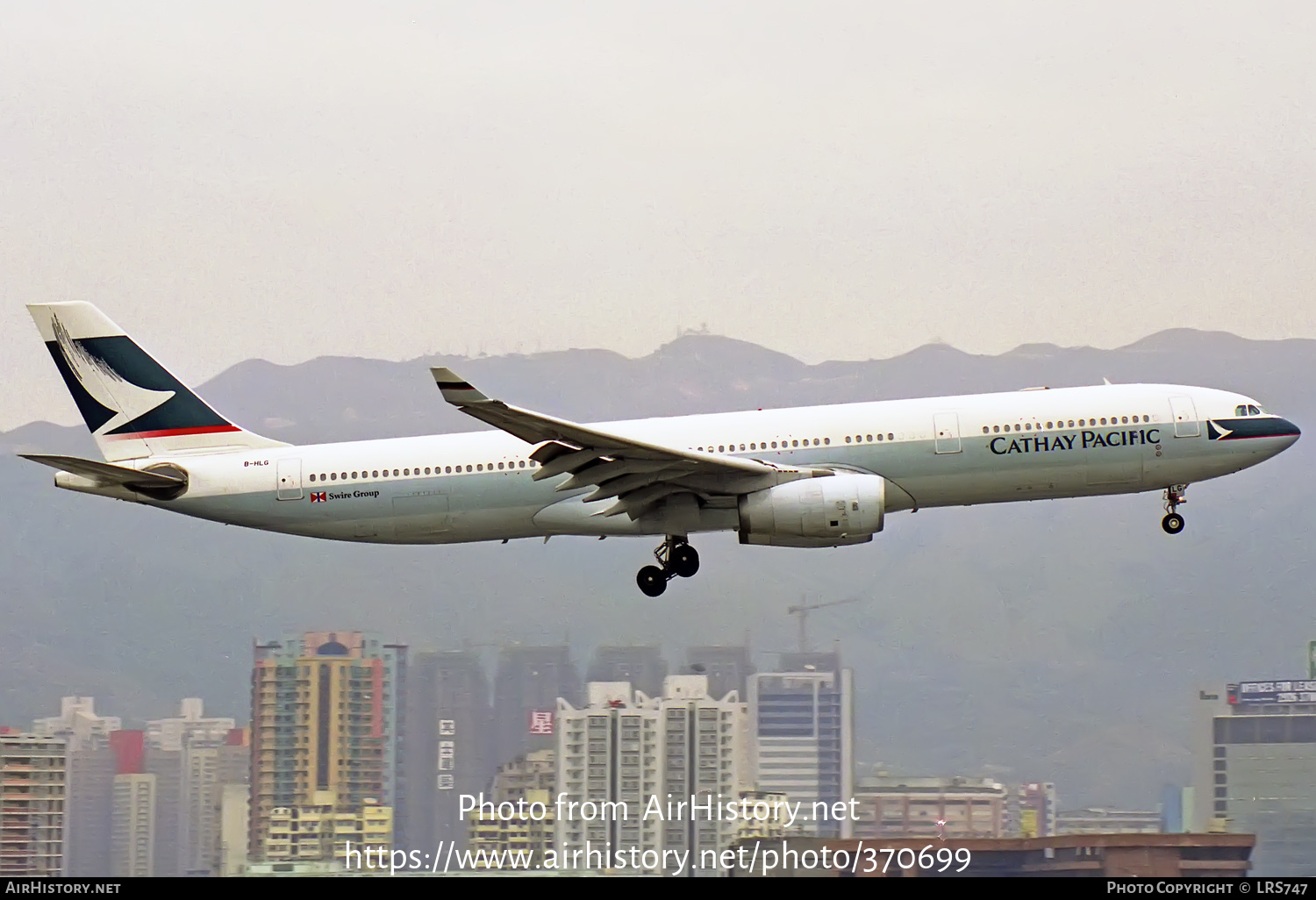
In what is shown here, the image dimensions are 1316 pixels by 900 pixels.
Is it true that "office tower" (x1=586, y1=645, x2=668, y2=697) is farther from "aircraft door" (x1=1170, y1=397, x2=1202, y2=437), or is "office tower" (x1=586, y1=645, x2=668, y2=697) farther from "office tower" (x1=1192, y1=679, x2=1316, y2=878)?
"aircraft door" (x1=1170, y1=397, x2=1202, y2=437)

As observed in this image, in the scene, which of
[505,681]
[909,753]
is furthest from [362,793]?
[909,753]

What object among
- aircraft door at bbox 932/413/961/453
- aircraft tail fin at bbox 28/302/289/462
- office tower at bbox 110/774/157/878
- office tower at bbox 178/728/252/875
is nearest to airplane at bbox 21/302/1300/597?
aircraft door at bbox 932/413/961/453

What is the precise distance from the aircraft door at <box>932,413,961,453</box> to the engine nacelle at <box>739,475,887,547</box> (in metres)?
1.51

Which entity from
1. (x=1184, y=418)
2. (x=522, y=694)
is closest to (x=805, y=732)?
(x=522, y=694)

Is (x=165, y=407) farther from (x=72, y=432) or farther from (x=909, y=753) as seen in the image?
(x=72, y=432)

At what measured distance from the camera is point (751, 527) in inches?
1390

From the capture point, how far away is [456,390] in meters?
30.9

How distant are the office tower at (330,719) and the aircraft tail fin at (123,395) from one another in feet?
126

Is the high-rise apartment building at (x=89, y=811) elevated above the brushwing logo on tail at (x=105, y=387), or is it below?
below

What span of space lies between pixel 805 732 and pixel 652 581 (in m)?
52.8

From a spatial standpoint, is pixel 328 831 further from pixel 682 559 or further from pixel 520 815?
pixel 682 559

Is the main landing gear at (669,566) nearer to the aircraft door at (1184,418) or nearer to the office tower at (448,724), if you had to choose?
the aircraft door at (1184,418)

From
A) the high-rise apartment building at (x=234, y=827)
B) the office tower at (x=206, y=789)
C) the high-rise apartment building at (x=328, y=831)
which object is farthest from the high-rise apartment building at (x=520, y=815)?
the office tower at (x=206, y=789)

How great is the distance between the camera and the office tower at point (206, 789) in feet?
231
